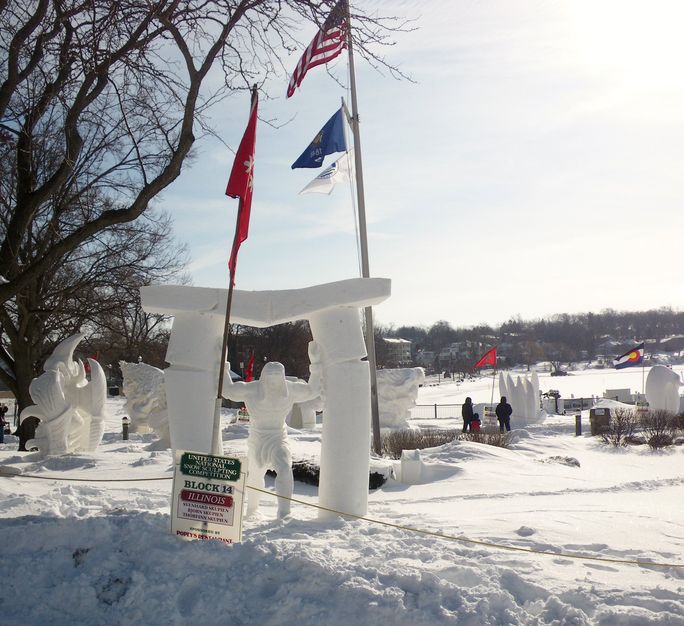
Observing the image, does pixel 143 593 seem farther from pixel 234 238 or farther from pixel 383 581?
pixel 234 238

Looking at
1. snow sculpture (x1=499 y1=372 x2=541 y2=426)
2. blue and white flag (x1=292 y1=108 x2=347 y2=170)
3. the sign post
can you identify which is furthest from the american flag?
snow sculpture (x1=499 y1=372 x2=541 y2=426)

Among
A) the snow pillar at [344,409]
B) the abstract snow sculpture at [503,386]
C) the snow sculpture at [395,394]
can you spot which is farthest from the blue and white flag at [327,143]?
the abstract snow sculpture at [503,386]

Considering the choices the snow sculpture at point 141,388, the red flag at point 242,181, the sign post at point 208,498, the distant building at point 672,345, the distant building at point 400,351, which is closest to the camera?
the sign post at point 208,498

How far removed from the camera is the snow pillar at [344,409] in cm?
789

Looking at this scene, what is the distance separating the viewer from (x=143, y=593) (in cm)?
548

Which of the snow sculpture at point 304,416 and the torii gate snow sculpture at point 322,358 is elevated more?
the torii gate snow sculpture at point 322,358

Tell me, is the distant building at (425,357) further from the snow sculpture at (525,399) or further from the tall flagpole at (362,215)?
the tall flagpole at (362,215)

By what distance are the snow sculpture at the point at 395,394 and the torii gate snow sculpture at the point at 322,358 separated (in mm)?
15338

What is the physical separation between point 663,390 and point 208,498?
25.3 m

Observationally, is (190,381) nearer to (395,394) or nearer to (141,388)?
(141,388)

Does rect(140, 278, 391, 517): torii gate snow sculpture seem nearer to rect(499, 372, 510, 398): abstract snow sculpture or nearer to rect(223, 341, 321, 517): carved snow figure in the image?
rect(223, 341, 321, 517): carved snow figure

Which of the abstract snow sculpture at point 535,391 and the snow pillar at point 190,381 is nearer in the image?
the snow pillar at point 190,381

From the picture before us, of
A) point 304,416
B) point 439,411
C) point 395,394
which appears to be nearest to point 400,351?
point 439,411

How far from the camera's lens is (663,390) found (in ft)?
90.4
